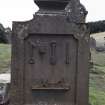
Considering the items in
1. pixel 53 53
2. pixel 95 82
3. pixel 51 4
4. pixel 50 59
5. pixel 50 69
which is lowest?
pixel 95 82

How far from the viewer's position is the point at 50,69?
8898 millimetres

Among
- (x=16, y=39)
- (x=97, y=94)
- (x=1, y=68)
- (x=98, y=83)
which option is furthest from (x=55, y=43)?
(x=1, y=68)

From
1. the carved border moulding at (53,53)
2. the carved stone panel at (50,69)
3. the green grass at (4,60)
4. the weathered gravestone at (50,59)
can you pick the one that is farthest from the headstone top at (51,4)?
the green grass at (4,60)

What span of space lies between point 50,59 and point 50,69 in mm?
203

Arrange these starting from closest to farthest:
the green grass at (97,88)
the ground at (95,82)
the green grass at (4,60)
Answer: the green grass at (97,88)
the ground at (95,82)
the green grass at (4,60)

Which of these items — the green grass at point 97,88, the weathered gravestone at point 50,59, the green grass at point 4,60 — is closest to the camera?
the weathered gravestone at point 50,59

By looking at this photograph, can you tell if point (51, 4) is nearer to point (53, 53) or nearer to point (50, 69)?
point (53, 53)

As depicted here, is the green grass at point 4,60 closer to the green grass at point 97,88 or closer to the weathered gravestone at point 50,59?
the green grass at point 97,88

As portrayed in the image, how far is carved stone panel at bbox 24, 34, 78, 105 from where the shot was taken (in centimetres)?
882

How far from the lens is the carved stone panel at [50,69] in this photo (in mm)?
8820

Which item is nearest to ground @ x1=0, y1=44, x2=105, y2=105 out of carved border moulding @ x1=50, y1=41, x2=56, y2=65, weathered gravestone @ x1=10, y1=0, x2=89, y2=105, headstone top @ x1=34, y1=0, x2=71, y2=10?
weathered gravestone @ x1=10, y1=0, x2=89, y2=105

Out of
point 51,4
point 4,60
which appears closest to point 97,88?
point 51,4

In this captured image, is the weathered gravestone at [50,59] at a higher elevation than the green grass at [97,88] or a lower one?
higher

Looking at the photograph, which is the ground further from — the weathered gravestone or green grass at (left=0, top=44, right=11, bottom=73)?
the weathered gravestone
